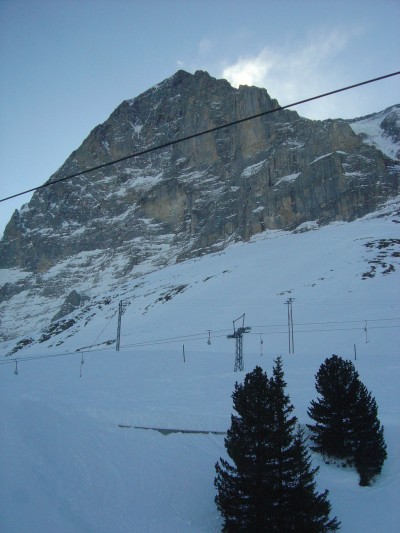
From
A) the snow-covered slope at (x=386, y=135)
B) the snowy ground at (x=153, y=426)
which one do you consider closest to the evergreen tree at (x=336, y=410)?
the snowy ground at (x=153, y=426)

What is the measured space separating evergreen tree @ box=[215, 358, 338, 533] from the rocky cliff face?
111m

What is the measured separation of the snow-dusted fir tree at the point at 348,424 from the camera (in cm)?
1212

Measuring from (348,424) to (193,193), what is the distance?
479ft

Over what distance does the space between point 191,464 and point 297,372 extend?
10618 millimetres

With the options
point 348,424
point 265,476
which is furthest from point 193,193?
point 265,476

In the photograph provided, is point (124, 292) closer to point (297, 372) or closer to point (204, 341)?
point (204, 341)

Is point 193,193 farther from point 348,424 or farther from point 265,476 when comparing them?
point 265,476

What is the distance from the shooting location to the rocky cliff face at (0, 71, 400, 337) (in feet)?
408

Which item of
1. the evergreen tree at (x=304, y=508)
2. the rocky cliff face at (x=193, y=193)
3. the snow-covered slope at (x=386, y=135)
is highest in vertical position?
the snow-covered slope at (x=386, y=135)

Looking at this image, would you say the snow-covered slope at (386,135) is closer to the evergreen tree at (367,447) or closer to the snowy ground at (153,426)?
the snowy ground at (153,426)

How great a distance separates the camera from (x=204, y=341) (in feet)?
161

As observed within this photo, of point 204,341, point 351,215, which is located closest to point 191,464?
point 204,341

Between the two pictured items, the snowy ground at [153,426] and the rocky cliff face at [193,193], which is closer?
the snowy ground at [153,426]

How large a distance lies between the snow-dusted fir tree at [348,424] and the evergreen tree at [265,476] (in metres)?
2.97
